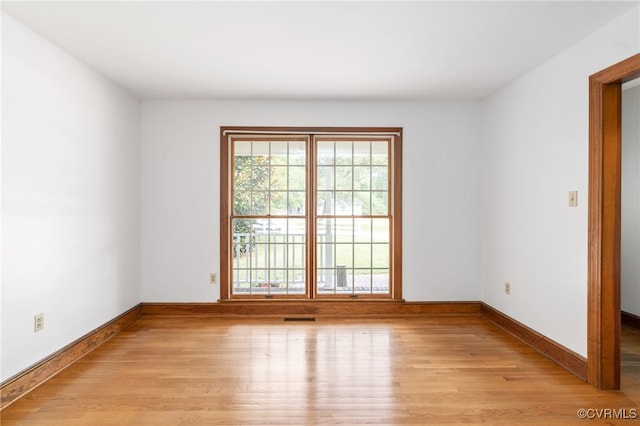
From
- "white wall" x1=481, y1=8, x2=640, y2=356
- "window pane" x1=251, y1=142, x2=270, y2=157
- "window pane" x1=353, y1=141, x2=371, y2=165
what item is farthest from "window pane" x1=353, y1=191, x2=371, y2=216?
"white wall" x1=481, y1=8, x2=640, y2=356

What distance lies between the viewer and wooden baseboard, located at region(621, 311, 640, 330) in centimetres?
418

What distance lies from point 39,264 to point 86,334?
3.06ft

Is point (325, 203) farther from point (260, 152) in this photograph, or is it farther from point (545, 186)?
point (545, 186)

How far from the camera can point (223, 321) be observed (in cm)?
444

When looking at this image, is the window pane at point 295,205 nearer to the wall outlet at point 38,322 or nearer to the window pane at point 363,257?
the window pane at point 363,257

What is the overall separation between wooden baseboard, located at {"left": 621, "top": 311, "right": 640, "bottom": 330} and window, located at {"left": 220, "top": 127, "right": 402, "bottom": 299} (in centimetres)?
247

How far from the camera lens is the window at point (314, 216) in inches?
186

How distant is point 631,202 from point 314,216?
141 inches

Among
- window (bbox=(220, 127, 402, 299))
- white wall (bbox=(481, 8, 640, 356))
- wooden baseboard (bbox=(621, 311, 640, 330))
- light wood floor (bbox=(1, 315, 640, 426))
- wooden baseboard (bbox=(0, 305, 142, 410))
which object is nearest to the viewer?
light wood floor (bbox=(1, 315, 640, 426))

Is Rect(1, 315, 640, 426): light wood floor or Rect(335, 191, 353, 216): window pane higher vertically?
Rect(335, 191, 353, 216): window pane

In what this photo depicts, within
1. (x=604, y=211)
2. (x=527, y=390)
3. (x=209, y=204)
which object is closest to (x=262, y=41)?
(x=209, y=204)

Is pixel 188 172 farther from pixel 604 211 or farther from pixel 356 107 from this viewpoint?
pixel 604 211

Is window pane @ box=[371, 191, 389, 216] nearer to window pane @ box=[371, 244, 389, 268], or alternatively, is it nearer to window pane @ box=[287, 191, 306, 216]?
window pane @ box=[371, 244, 389, 268]

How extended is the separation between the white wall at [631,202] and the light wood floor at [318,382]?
61cm
